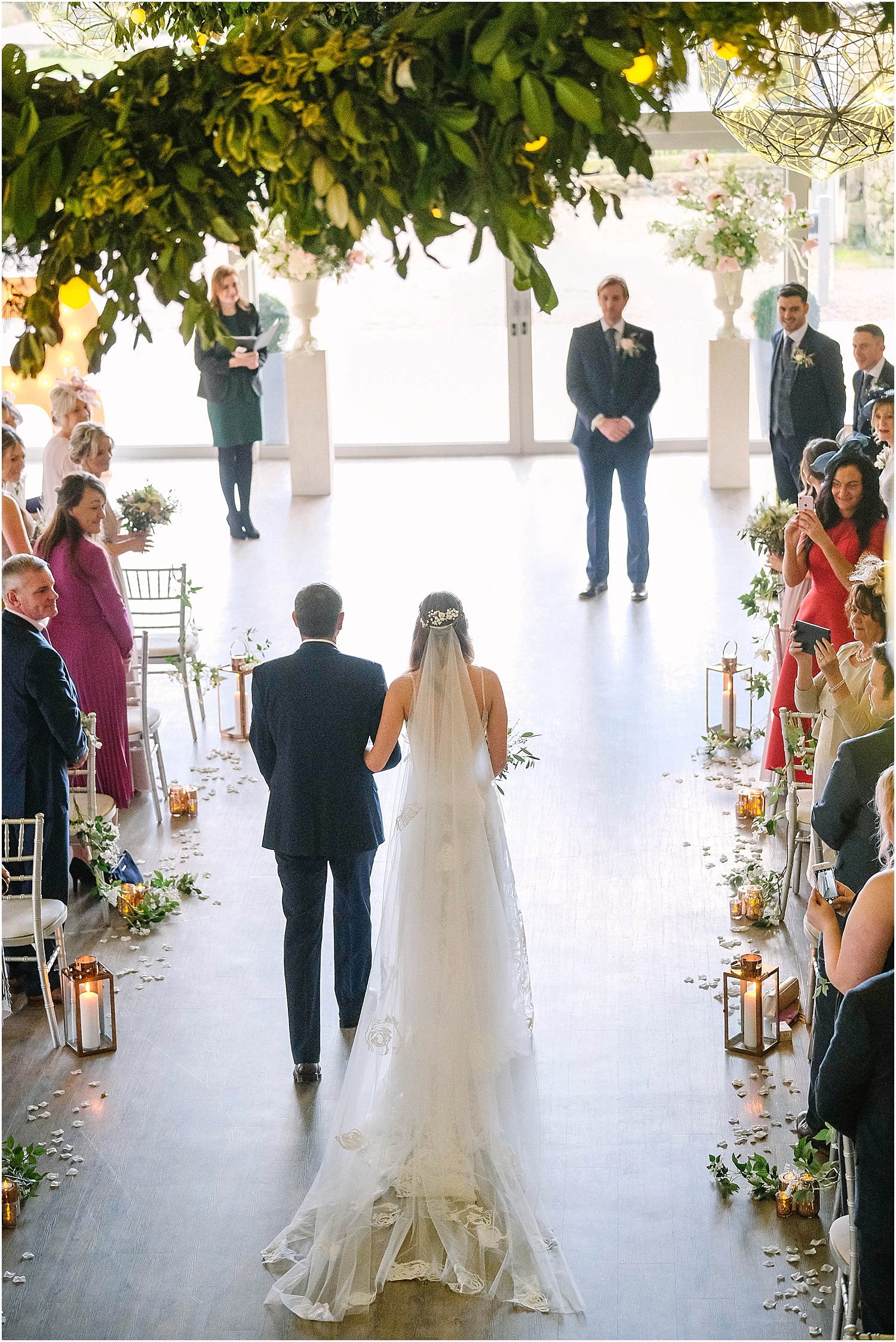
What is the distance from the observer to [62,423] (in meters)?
8.12

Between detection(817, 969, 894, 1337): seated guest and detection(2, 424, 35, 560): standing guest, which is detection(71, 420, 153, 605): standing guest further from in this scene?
detection(817, 969, 894, 1337): seated guest

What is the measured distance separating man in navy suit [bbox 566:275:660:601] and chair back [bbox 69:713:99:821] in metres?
4.64

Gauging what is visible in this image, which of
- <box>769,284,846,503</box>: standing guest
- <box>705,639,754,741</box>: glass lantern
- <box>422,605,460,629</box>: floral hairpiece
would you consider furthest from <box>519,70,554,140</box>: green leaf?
<box>769,284,846,503</box>: standing guest

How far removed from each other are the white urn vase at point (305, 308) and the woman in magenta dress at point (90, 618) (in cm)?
685

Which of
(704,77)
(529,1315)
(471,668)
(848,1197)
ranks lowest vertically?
(529,1315)

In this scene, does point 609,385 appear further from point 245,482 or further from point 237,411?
point 245,482

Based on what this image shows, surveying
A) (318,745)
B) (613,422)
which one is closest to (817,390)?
(613,422)

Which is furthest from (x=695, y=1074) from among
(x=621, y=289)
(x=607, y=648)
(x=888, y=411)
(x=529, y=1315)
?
(x=621, y=289)

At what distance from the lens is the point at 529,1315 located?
390 cm

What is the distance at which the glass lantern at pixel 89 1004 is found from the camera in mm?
5203

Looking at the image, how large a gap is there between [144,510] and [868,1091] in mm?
5498

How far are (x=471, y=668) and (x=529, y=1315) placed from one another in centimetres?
180

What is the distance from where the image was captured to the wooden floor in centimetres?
399

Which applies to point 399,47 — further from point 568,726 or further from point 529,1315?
point 568,726
